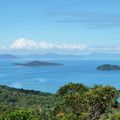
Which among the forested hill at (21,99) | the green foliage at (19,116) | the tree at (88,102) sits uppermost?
the forested hill at (21,99)

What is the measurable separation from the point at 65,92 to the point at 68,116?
3.33m

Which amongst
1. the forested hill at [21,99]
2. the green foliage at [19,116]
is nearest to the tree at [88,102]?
the green foliage at [19,116]

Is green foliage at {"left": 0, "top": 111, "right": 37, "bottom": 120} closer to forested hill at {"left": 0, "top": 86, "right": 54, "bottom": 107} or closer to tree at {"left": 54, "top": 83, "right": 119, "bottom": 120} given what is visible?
tree at {"left": 54, "top": 83, "right": 119, "bottom": 120}

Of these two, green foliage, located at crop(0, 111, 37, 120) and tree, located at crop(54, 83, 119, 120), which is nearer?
green foliage, located at crop(0, 111, 37, 120)

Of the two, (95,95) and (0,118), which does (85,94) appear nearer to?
(95,95)

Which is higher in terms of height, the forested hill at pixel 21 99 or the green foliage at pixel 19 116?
the forested hill at pixel 21 99

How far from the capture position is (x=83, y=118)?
19062 millimetres

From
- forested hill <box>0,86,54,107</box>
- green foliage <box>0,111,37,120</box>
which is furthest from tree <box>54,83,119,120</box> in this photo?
forested hill <box>0,86,54,107</box>

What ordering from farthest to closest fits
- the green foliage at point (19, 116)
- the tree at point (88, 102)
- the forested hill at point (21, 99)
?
the forested hill at point (21, 99), the tree at point (88, 102), the green foliage at point (19, 116)

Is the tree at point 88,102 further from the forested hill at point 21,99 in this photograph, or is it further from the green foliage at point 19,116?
the forested hill at point 21,99

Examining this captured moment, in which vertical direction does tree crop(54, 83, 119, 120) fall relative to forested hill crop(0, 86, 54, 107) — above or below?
below

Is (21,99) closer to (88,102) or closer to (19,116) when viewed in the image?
(88,102)

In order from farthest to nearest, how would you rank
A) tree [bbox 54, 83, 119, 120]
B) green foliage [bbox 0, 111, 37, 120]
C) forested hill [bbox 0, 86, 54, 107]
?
forested hill [bbox 0, 86, 54, 107] < tree [bbox 54, 83, 119, 120] < green foliage [bbox 0, 111, 37, 120]

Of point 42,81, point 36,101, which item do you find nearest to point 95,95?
point 36,101
